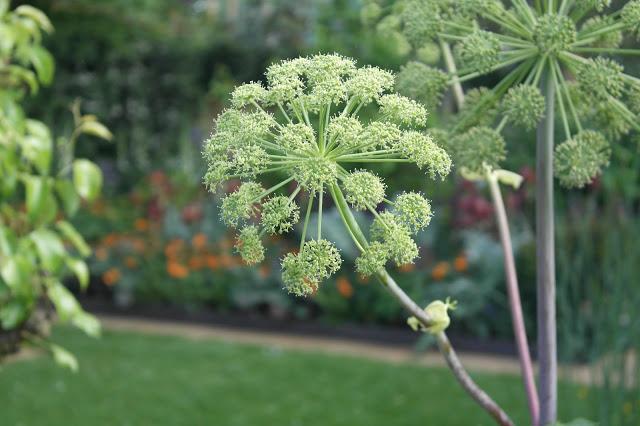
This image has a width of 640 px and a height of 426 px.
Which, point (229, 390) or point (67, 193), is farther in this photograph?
point (229, 390)

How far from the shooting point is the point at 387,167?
7.12 meters

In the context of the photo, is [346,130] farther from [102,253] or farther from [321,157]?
[102,253]

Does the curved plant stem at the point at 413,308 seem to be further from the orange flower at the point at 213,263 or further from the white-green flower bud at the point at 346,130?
the orange flower at the point at 213,263

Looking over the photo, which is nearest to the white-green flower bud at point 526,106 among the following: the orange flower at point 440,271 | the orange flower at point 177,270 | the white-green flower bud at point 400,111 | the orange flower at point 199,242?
the white-green flower bud at point 400,111

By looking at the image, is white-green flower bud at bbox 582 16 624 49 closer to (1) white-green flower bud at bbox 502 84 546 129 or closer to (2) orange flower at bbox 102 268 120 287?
(1) white-green flower bud at bbox 502 84 546 129

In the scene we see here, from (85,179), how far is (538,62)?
2051 millimetres

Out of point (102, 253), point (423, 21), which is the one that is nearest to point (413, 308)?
point (423, 21)

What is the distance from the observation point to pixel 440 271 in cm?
650

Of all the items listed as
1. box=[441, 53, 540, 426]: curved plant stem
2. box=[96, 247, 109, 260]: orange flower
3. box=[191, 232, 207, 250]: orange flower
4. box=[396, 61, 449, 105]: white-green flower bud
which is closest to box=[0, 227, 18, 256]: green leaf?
box=[441, 53, 540, 426]: curved plant stem

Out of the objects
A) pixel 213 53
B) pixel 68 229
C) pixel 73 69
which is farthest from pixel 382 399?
pixel 73 69

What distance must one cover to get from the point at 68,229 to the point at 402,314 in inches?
159

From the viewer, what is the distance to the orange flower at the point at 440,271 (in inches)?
256

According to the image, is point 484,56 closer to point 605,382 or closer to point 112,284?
point 605,382

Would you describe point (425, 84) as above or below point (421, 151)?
above
